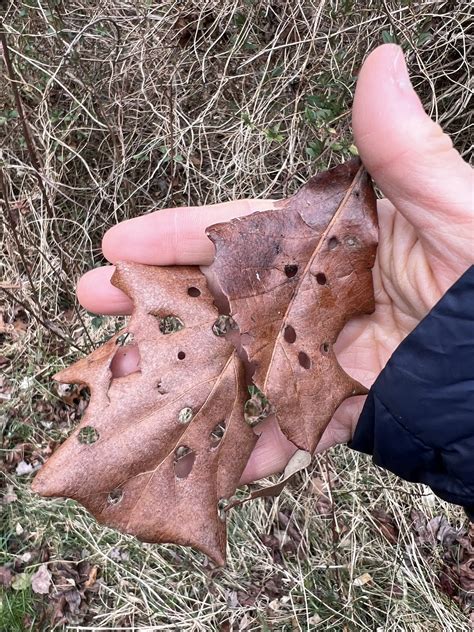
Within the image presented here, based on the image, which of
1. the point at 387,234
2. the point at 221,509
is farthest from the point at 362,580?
the point at 387,234

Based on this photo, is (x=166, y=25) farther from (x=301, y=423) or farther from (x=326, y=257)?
(x=301, y=423)

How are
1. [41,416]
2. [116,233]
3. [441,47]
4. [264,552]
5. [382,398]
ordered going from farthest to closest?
[41,416] < [264,552] < [441,47] < [116,233] < [382,398]

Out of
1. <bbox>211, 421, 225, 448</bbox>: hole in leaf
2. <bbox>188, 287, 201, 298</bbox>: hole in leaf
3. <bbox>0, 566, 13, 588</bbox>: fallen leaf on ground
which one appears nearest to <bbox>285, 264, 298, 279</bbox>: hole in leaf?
<bbox>188, 287, 201, 298</bbox>: hole in leaf

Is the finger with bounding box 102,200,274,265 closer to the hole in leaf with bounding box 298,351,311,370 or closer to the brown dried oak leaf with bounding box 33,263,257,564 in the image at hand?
the brown dried oak leaf with bounding box 33,263,257,564

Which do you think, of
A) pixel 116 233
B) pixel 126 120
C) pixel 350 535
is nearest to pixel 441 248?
pixel 116 233

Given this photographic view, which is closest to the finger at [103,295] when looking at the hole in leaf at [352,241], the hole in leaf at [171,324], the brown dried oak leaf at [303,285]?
the hole in leaf at [171,324]

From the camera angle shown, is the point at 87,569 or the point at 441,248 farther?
the point at 87,569
